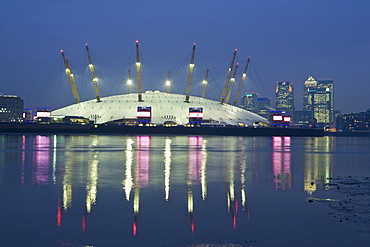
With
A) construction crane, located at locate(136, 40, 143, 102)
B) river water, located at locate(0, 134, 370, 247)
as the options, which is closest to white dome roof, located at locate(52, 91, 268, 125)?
construction crane, located at locate(136, 40, 143, 102)

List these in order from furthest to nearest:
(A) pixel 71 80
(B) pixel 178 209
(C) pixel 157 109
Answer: (A) pixel 71 80 < (C) pixel 157 109 < (B) pixel 178 209

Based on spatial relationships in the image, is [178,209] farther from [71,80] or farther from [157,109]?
[71,80]

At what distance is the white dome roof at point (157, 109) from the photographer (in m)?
168

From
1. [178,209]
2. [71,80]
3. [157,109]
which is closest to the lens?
[178,209]

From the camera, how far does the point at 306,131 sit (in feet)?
643

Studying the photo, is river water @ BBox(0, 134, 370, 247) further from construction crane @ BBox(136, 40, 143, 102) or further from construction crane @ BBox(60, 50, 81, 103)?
construction crane @ BBox(60, 50, 81, 103)

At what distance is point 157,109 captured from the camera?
173m

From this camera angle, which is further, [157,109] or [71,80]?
[71,80]

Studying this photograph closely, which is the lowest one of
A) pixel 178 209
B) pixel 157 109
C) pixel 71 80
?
pixel 178 209

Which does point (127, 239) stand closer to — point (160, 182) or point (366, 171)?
point (160, 182)

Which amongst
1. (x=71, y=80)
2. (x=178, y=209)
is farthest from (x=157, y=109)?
(x=178, y=209)

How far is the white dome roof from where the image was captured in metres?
168

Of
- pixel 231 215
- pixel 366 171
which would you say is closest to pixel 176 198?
pixel 231 215

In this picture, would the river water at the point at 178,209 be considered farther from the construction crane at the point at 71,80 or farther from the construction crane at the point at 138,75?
the construction crane at the point at 71,80
